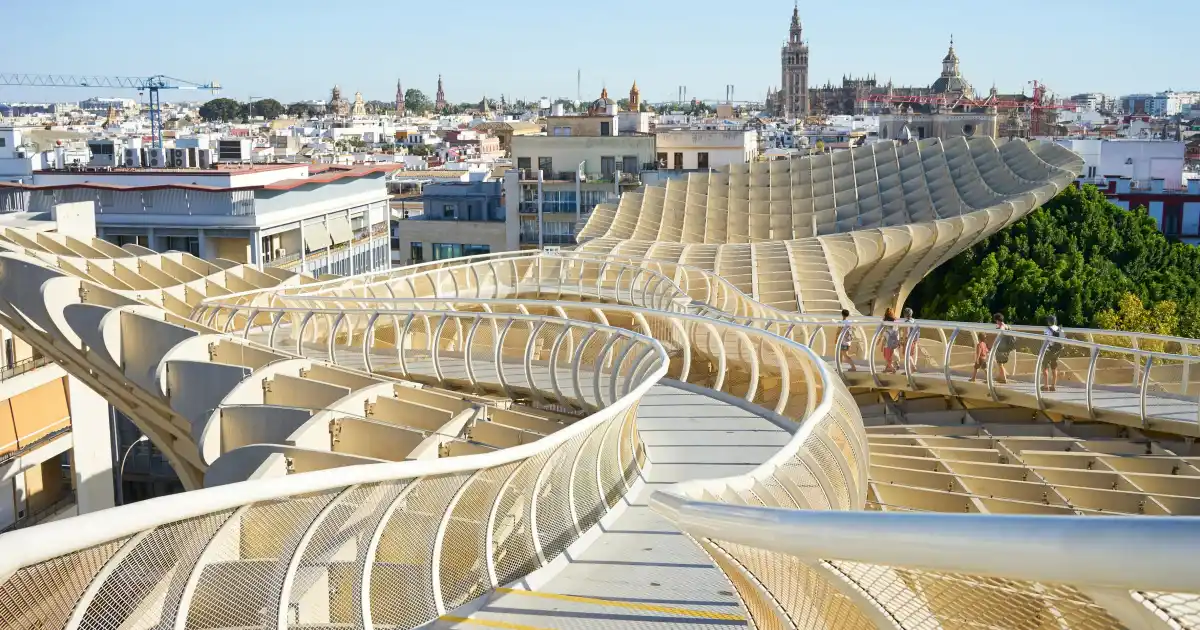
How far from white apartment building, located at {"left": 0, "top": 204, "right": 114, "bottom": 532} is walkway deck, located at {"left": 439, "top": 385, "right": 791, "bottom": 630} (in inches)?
599

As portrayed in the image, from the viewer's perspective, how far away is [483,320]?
1516 centimetres

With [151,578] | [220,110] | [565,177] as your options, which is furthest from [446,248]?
[220,110]

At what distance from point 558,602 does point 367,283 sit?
14394mm

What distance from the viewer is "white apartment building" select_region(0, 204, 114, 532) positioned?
21188 mm

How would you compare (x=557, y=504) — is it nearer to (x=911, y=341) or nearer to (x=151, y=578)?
(x=151, y=578)

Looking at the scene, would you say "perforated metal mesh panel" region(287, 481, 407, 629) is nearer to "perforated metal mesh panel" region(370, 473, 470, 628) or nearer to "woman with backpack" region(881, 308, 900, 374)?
"perforated metal mesh panel" region(370, 473, 470, 628)

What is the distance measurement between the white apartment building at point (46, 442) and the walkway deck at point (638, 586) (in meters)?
15.2

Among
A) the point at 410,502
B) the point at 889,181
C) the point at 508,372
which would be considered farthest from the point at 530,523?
the point at 889,181

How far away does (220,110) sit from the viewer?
18325cm

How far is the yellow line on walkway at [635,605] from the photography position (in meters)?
6.75

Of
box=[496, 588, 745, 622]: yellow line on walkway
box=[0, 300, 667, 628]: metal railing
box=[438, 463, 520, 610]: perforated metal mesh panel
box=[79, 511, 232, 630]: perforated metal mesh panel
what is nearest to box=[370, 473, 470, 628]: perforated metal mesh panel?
box=[0, 300, 667, 628]: metal railing

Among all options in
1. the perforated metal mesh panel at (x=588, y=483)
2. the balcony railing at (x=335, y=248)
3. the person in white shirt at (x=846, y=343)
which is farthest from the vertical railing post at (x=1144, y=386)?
the balcony railing at (x=335, y=248)

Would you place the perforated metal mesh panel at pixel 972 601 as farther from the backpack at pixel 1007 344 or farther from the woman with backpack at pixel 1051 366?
the backpack at pixel 1007 344

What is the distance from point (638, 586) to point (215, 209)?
30233 mm
